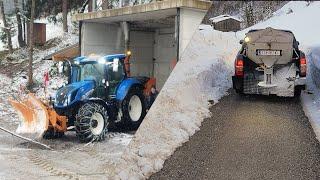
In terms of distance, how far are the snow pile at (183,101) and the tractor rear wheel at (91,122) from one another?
2.19 metres

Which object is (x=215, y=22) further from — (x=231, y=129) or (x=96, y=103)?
(x=96, y=103)

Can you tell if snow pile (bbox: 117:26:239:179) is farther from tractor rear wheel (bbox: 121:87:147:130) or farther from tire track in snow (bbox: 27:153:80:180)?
tractor rear wheel (bbox: 121:87:147:130)

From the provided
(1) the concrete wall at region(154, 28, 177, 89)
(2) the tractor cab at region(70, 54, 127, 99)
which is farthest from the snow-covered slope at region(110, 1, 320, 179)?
(2) the tractor cab at region(70, 54, 127, 99)

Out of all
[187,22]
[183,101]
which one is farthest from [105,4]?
[183,101]

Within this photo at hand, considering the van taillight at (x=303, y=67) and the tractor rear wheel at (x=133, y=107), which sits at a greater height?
the van taillight at (x=303, y=67)

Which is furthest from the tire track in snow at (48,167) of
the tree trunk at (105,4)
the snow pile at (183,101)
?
the tree trunk at (105,4)

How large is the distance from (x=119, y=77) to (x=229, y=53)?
3.51 metres

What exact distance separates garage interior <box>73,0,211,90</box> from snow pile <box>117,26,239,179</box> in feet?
1.17

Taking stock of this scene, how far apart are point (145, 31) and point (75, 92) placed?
145 cm

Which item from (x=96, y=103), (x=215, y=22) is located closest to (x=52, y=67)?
(x=96, y=103)

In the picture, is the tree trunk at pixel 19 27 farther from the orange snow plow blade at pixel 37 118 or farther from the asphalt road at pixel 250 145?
the asphalt road at pixel 250 145

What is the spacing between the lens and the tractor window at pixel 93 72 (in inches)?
213

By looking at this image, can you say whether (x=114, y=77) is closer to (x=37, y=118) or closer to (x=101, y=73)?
(x=101, y=73)

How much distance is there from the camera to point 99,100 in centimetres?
602
